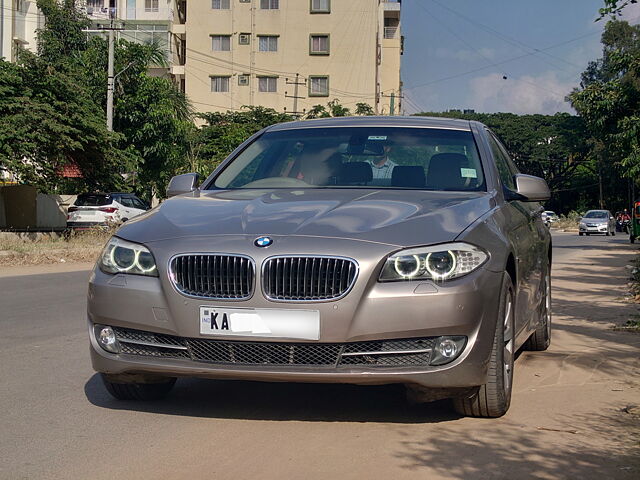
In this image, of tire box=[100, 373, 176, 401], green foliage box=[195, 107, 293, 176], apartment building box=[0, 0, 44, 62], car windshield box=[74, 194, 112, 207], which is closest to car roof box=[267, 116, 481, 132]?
tire box=[100, 373, 176, 401]

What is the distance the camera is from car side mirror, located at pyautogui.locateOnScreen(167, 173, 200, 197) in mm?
6199

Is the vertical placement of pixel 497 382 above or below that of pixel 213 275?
below

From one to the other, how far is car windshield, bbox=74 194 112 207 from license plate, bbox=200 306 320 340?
24.9m

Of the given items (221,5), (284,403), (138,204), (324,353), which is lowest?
(138,204)

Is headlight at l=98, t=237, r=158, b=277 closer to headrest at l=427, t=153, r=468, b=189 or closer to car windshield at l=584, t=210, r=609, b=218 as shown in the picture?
headrest at l=427, t=153, r=468, b=189

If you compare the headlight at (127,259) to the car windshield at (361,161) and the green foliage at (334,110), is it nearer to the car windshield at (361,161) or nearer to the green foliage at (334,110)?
the car windshield at (361,161)

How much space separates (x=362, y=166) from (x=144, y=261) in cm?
181

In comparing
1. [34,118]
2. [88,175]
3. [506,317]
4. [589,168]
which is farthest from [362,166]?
[589,168]

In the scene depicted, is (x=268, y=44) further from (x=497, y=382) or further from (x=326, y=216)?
(x=497, y=382)

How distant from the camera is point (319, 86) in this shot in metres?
66.9

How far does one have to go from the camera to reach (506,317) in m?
5.21

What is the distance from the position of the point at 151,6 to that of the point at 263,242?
65.6 m

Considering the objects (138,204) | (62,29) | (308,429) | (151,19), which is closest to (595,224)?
(62,29)

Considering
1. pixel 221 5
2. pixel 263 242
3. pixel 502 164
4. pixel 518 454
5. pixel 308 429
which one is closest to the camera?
pixel 518 454
